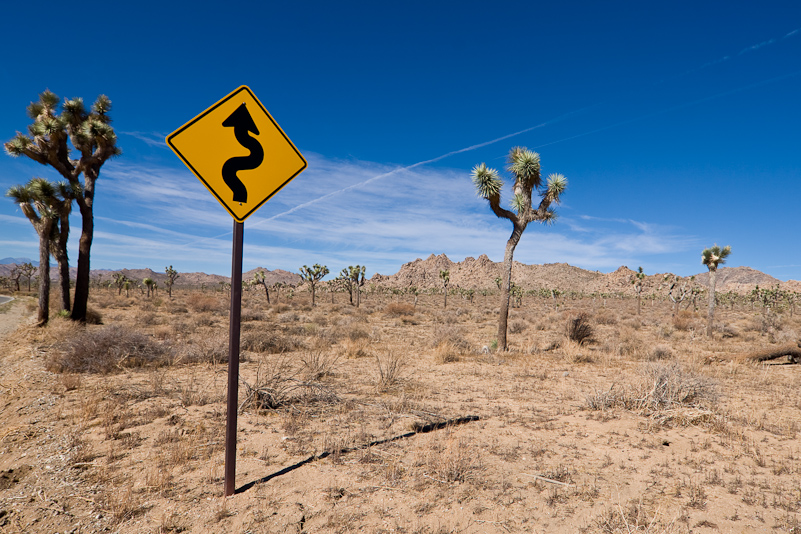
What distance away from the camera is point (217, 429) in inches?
212

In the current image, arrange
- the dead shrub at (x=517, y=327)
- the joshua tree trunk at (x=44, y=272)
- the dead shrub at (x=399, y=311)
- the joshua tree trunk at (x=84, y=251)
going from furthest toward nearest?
the dead shrub at (x=399, y=311), the dead shrub at (x=517, y=327), the joshua tree trunk at (x=84, y=251), the joshua tree trunk at (x=44, y=272)

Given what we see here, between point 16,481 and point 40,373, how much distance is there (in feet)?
19.5

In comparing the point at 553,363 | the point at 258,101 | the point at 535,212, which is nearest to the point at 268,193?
the point at 258,101

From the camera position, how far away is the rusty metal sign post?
3.40 meters

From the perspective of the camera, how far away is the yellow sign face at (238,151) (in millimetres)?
3389

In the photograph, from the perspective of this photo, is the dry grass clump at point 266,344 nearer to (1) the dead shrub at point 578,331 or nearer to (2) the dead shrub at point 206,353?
(2) the dead shrub at point 206,353

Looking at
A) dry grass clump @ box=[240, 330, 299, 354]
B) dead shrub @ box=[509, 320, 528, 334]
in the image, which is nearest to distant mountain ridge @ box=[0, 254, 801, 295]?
dead shrub @ box=[509, 320, 528, 334]

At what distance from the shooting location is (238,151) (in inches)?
140

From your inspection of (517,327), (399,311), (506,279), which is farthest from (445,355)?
(399,311)

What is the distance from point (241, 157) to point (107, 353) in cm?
855

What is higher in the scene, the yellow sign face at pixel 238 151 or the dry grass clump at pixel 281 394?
the yellow sign face at pixel 238 151

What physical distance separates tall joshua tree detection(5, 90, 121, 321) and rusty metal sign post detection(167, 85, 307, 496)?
16.4m

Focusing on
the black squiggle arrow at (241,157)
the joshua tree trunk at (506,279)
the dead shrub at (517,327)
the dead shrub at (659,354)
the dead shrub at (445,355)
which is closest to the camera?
the black squiggle arrow at (241,157)

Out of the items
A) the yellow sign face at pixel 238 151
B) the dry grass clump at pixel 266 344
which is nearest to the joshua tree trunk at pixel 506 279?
the dry grass clump at pixel 266 344
